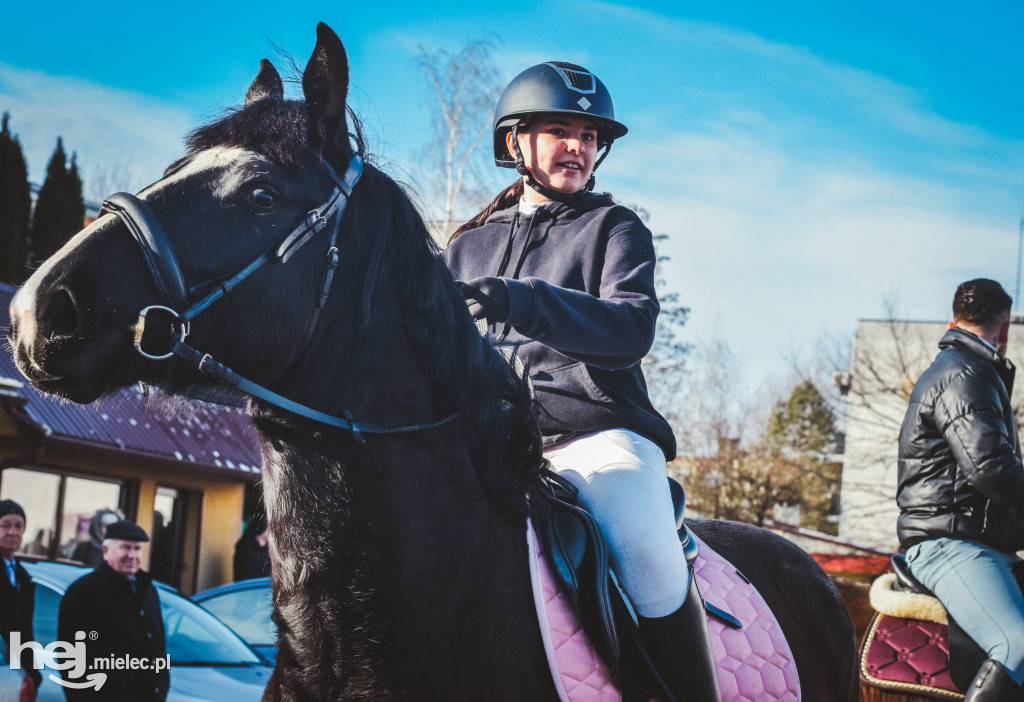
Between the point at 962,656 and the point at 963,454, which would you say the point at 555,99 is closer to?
the point at 963,454

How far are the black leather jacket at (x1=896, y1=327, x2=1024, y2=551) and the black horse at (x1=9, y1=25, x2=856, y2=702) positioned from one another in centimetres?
272

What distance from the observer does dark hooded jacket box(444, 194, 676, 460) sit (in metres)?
2.55

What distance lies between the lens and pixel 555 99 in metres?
3.32

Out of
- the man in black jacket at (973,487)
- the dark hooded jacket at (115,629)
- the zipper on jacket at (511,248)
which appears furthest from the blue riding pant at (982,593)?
the dark hooded jacket at (115,629)

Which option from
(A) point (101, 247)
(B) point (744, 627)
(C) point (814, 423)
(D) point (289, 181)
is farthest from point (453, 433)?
(C) point (814, 423)

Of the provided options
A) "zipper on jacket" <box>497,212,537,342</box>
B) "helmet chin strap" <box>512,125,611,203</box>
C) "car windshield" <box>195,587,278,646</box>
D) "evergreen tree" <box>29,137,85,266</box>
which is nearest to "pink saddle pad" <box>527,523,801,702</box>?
"zipper on jacket" <box>497,212,537,342</box>

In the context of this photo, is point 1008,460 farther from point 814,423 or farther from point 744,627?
point 814,423

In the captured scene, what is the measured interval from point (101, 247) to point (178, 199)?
21 centimetres

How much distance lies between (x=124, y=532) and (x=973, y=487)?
17.2 feet

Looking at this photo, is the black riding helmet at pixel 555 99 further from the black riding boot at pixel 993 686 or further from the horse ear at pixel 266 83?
the black riding boot at pixel 993 686

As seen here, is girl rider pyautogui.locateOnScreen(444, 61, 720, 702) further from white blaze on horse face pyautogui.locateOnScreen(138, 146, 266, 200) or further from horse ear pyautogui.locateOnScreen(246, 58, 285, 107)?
horse ear pyautogui.locateOnScreen(246, 58, 285, 107)

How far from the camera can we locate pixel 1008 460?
14.1 feet

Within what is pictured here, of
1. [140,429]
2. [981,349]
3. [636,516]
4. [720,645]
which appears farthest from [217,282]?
[140,429]

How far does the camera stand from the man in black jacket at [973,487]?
4.32 meters
